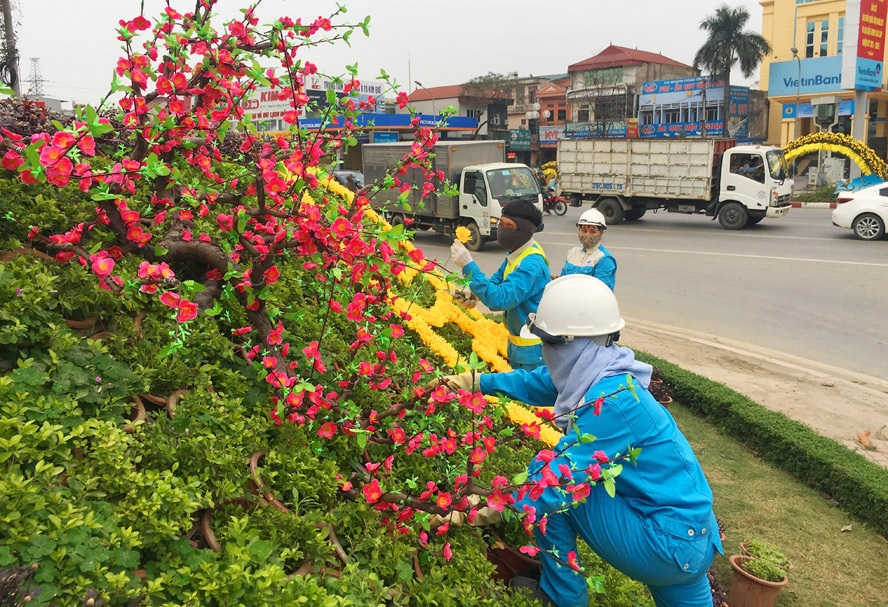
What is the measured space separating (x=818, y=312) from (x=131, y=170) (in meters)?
9.38

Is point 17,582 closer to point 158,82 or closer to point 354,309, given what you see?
point 354,309

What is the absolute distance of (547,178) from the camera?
31.3m

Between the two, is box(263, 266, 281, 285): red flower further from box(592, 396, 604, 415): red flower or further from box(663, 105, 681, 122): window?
box(663, 105, 681, 122): window

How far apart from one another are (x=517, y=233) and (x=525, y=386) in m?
1.57

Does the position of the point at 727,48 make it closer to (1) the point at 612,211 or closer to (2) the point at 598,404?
(1) the point at 612,211

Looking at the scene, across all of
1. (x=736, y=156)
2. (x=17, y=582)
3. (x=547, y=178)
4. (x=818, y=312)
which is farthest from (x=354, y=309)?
(x=547, y=178)

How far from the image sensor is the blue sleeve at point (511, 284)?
4152 mm

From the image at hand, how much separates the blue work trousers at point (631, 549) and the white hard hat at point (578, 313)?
571mm

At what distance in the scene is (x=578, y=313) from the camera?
257 cm

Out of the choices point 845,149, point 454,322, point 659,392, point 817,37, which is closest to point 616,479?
point 454,322

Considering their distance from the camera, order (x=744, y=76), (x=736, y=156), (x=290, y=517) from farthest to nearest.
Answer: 1. (x=744, y=76)
2. (x=736, y=156)
3. (x=290, y=517)

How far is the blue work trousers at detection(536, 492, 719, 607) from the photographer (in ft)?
7.99

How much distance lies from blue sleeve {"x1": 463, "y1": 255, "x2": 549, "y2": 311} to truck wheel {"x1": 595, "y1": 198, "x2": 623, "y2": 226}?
1613 centimetres

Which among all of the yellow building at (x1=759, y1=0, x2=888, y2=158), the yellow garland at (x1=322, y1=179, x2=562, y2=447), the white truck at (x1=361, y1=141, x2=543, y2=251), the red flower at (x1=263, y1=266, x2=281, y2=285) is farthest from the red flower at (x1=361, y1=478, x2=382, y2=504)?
the yellow building at (x1=759, y1=0, x2=888, y2=158)
